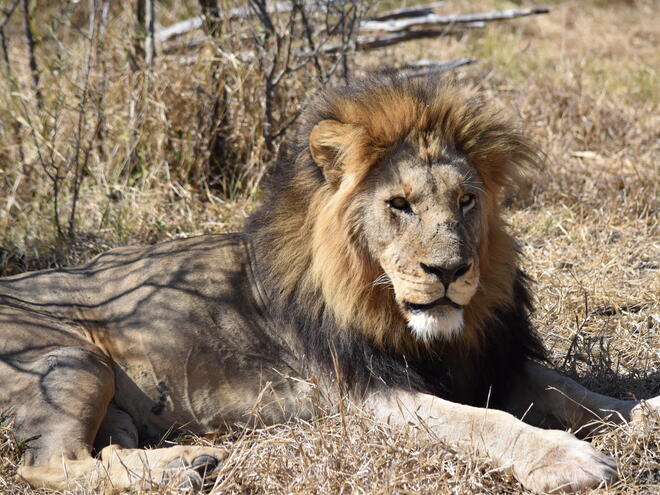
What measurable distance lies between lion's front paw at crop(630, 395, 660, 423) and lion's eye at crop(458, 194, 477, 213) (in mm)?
950

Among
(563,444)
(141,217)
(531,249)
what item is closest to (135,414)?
(563,444)

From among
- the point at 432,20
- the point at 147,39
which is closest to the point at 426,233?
the point at 147,39

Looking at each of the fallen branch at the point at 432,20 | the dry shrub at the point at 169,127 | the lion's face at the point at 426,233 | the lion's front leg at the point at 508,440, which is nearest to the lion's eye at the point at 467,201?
the lion's face at the point at 426,233

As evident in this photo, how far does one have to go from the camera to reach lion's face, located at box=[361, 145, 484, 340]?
302 centimetres

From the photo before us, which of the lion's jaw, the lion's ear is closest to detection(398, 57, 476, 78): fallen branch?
the lion's ear

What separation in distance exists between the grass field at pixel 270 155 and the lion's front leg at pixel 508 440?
0.23 feet

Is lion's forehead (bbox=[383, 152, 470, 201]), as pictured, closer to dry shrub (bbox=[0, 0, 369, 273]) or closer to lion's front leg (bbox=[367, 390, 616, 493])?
lion's front leg (bbox=[367, 390, 616, 493])

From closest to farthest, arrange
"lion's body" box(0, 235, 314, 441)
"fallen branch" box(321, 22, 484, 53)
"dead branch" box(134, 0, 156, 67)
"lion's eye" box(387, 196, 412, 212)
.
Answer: "lion's eye" box(387, 196, 412, 212) < "lion's body" box(0, 235, 314, 441) < "dead branch" box(134, 0, 156, 67) < "fallen branch" box(321, 22, 484, 53)

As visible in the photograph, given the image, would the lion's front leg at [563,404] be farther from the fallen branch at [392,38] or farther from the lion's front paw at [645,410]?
the fallen branch at [392,38]

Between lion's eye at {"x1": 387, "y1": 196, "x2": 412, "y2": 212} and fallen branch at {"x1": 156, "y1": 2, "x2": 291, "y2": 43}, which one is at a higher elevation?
fallen branch at {"x1": 156, "y1": 2, "x2": 291, "y2": 43}

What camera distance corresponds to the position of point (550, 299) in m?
4.61

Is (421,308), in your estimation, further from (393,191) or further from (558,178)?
(558,178)

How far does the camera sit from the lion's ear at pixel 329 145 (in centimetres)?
327

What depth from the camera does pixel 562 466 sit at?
2.78m
